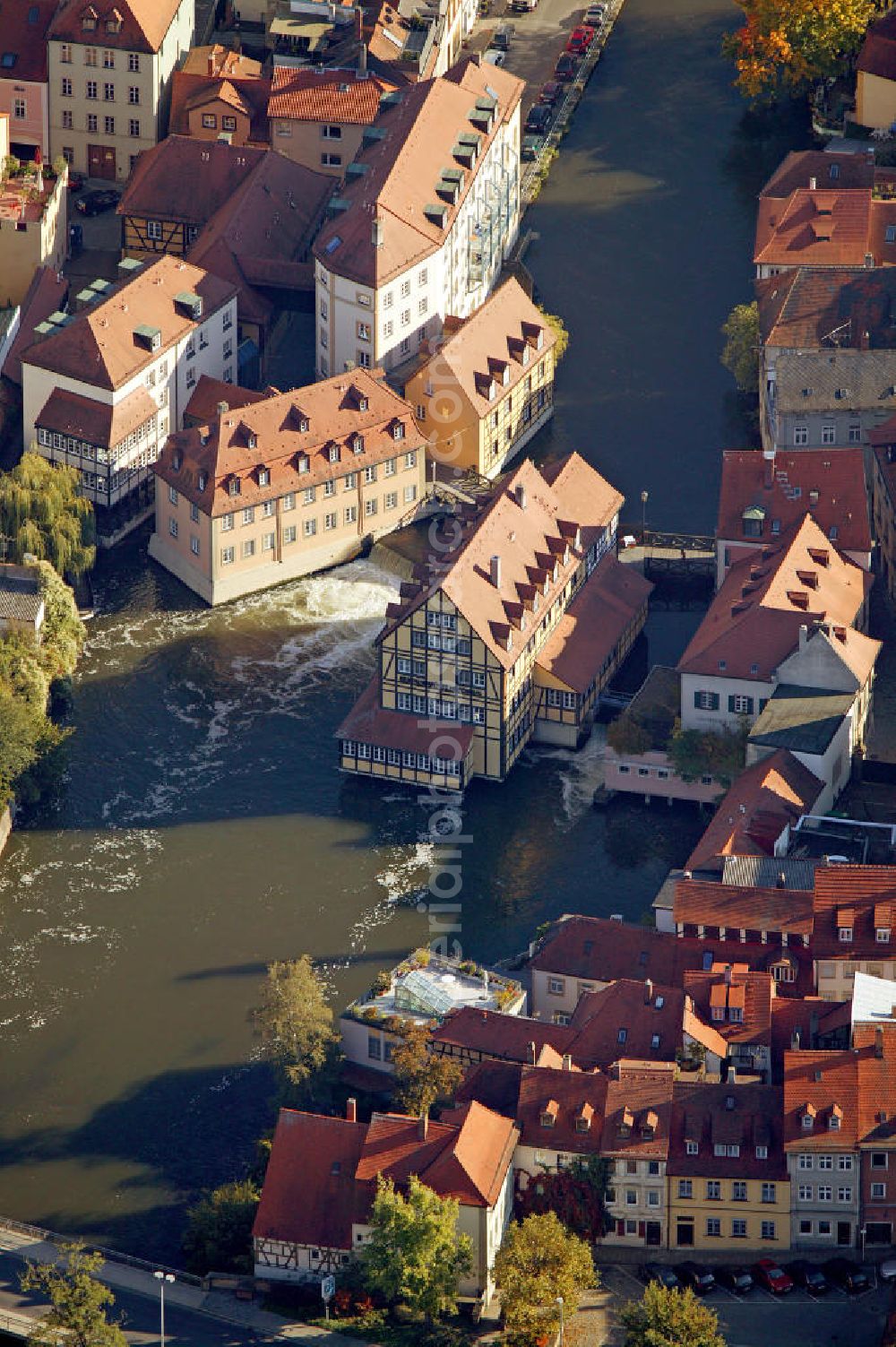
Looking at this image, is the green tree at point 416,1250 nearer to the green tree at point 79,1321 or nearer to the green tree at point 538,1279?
the green tree at point 538,1279

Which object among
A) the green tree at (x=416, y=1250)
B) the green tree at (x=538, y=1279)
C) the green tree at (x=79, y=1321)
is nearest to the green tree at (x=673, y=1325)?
the green tree at (x=538, y=1279)

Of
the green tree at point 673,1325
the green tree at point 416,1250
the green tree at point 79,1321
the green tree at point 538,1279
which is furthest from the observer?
the green tree at point 416,1250

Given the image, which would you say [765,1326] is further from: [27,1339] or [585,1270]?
[27,1339]

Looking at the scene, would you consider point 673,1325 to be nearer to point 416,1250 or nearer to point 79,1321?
point 416,1250

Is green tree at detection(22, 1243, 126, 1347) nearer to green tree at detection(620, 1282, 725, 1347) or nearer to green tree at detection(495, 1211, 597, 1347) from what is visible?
green tree at detection(495, 1211, 597, 1347)

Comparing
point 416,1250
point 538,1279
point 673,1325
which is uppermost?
point 673,1325

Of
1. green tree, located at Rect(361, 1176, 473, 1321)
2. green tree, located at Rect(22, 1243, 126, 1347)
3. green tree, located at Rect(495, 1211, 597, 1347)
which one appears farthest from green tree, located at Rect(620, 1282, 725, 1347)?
green tree, located at Rect(22, 1243, 126, 1347)

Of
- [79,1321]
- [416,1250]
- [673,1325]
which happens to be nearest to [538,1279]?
[416,1250]
